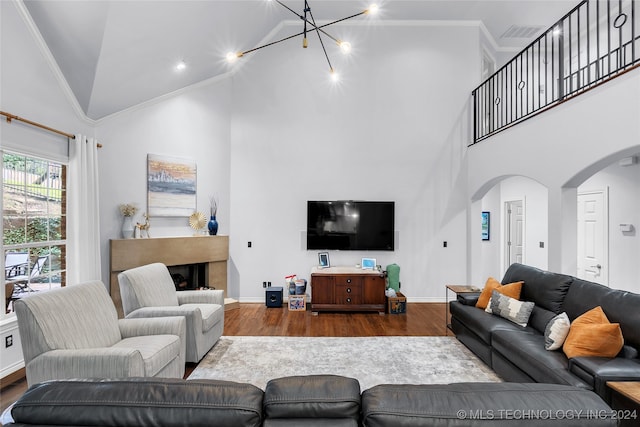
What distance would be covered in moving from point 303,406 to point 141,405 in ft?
1.64

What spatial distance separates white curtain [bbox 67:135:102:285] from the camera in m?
3.68

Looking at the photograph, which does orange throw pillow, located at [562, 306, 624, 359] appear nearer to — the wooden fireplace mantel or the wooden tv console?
the wooden tv console

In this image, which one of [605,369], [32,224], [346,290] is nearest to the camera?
[605,369]

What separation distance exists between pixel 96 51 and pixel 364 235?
4.33 metres

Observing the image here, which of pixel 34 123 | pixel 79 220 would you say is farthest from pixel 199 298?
pixel 34 123

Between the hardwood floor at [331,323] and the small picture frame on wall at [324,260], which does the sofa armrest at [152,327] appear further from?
the small picture frame on wall at [324,260]

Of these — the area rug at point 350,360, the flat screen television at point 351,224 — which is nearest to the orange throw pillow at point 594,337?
the area rug at point 350,360

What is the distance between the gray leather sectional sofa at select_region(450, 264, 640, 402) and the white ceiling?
451 cm

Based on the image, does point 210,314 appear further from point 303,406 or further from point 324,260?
point 303,406

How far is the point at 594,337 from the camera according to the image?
2.28 m

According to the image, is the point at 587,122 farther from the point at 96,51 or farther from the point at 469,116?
the point at 96,51

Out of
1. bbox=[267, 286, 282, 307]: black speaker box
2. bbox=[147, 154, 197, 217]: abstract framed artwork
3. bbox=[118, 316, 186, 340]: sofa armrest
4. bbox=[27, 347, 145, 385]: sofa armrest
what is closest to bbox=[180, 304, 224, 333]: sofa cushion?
bbox=[118, 316, 186, 340]: sofa armrest

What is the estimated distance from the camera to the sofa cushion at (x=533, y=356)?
223cm

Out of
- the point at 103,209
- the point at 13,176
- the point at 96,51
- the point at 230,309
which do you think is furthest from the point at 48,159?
the point at 230,309
